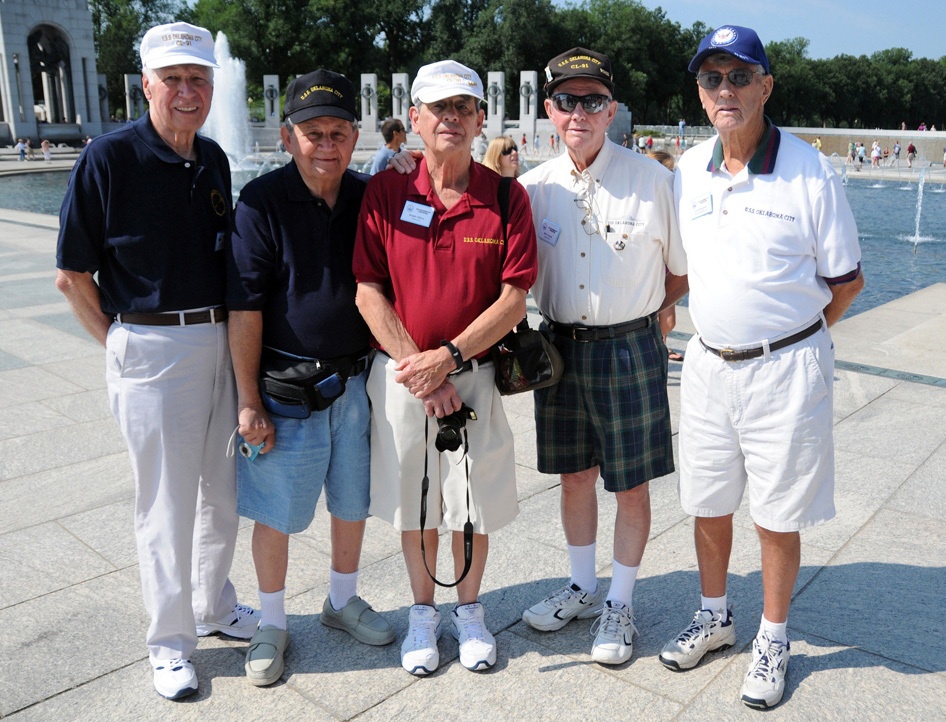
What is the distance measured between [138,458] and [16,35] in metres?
58.5

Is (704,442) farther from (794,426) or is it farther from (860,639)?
(860,639)

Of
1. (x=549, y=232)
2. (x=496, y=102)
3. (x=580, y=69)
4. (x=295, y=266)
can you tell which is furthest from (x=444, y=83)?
(x=496, y=102)

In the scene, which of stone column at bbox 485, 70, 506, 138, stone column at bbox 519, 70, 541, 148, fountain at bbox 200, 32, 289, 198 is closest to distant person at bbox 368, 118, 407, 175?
fountain at bbox 200, 32, 289, 198

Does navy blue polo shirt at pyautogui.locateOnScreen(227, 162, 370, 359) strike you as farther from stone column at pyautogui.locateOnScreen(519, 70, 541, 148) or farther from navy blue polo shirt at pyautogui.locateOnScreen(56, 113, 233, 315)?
stone column at pyautogui.locateOnScreen(519, 70, 541, 148)

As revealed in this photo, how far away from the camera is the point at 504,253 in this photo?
3.07 m

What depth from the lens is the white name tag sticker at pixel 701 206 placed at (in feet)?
9.89

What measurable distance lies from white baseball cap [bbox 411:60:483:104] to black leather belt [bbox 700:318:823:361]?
1272mm

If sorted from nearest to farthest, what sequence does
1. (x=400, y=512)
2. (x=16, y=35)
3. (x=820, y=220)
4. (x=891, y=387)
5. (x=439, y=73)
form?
(x=820, y=220)
(x=439, y=73)
(x=400, y=512)
(x=891, y=387)
(x=16, y=35)

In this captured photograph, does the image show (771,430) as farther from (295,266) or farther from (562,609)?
(295,266)

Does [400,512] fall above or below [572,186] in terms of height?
below

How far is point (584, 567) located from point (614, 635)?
1.29ft

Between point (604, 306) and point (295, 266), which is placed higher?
point (295, 266)

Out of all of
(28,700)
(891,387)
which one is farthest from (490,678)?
(891,387)

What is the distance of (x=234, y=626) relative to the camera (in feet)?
11.2
